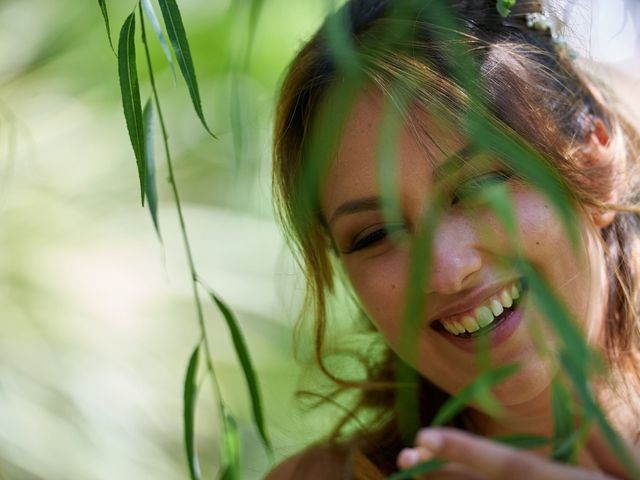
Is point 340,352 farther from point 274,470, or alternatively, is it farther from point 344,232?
point 344,232

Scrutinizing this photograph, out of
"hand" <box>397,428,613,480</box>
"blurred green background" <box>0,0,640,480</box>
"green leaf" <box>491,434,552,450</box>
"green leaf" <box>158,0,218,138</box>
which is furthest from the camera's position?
"blurred green background" <box>0,0,640,480</box>

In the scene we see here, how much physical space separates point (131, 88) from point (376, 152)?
0.29 m

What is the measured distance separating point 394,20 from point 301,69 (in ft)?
0.71

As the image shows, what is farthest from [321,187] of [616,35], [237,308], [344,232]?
[237,308]

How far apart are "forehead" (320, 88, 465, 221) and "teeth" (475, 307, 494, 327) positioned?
166mm

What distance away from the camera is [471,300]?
3.74 feet

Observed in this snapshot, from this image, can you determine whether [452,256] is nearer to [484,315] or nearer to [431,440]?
[484,315]

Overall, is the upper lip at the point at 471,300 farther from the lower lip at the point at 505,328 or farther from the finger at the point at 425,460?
the finger at the point at 425,460

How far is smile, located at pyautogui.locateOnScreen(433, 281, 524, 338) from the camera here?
1146 mm

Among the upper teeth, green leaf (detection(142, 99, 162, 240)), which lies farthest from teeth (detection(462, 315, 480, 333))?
green leaf (detection(142, 99, 162, 240))

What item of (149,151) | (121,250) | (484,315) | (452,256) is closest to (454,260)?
(452,256)

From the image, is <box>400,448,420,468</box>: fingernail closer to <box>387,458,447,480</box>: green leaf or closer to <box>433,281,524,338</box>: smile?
<box>387,458,447,480</box>: green leaf

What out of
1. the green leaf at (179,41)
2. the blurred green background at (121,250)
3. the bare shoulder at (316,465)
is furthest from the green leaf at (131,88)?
the blurred green background at (121,250)

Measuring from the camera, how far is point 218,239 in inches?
86.3
